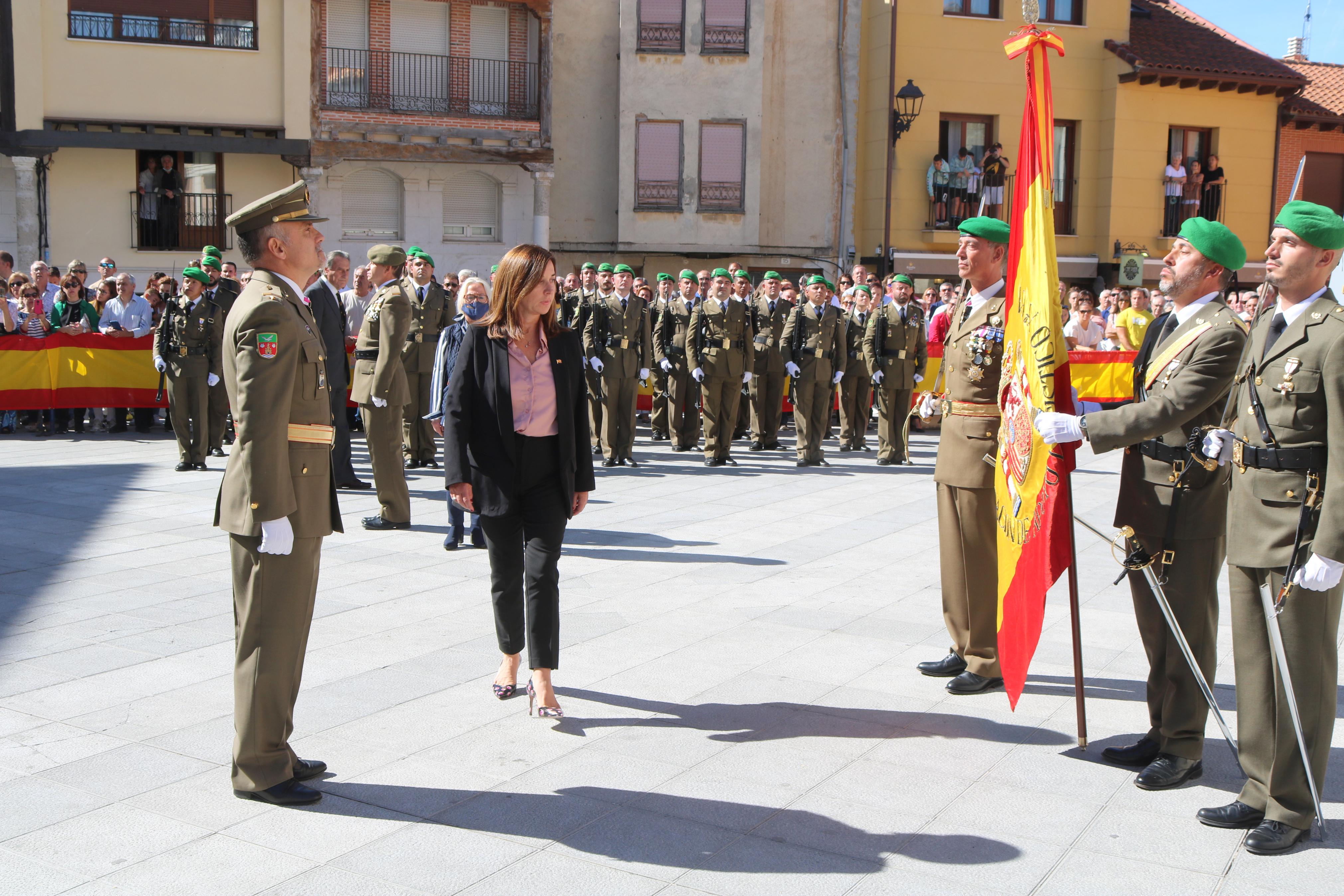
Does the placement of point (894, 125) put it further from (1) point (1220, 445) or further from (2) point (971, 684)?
(1) point (1220, 445)

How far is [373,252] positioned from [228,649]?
487cm

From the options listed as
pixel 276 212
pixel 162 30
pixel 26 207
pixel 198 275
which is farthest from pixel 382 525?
pixel 162 30

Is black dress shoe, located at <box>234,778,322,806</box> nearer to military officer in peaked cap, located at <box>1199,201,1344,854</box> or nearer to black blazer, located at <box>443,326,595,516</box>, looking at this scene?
black blazer, located at <box>443,326,595,516</box>

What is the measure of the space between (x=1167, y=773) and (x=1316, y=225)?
2019 mm

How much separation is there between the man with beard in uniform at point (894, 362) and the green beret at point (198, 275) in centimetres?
755

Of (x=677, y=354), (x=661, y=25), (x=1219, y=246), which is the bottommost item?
(x=677, y=354)

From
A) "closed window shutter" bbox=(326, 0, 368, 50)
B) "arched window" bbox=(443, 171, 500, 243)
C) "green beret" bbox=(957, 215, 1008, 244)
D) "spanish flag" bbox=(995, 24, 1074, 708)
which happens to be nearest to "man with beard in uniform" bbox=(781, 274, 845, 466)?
"green beret" bbox=(957, 215, 1008, 244)

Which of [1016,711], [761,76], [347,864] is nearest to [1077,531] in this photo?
[1016,711]

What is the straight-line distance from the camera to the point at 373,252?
10133 millimetres

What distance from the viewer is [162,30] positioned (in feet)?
79.5

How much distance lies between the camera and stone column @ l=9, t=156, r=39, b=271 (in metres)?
23.2

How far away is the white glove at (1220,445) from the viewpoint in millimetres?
4172

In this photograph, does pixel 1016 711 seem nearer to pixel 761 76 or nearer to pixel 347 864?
pixel 347 864

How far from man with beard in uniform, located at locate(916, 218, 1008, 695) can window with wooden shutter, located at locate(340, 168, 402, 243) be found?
72.0ft
